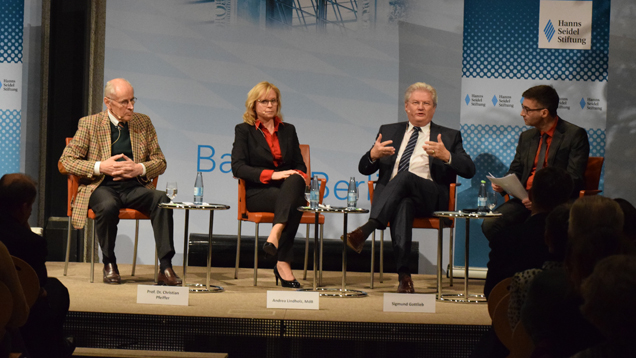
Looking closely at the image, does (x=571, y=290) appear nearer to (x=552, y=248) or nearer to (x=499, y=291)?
(x=552, y=248)

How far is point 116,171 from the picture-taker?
4262mm

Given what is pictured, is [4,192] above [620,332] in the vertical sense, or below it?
above

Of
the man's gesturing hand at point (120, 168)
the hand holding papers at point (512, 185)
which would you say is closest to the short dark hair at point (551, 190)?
the hand holding papers at point (512, 185)

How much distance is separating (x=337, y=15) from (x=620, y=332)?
469 centimetres

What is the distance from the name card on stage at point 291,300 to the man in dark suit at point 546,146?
1601 mm

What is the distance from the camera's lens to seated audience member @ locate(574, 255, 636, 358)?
1255mm

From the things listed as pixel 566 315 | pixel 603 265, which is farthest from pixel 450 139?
pixel 603 265

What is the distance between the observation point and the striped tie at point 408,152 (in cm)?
451

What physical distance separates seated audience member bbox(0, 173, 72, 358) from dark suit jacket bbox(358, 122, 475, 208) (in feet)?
7.57

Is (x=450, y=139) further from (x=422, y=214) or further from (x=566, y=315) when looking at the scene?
(x=566, y=315)

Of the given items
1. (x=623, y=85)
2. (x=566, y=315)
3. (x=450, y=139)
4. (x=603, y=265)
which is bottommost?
(x=566, y=315)

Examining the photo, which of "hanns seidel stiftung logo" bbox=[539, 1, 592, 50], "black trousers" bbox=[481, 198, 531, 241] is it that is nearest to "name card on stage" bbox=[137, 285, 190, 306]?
"black trousers" bbox=[481, 198, 531, 241]

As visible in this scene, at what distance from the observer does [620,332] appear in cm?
127

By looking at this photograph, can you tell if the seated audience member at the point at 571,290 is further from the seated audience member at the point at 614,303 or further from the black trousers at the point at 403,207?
the black trousers at the point at 403,207
